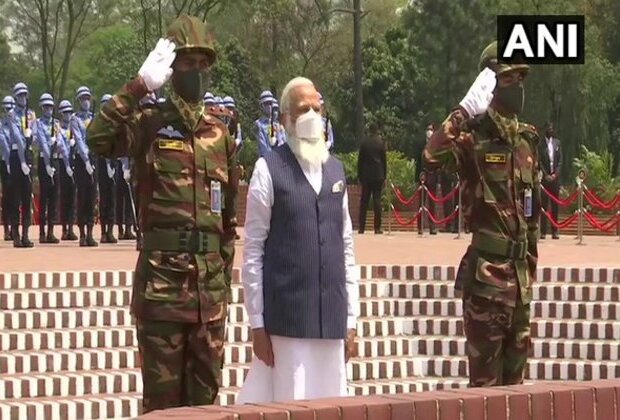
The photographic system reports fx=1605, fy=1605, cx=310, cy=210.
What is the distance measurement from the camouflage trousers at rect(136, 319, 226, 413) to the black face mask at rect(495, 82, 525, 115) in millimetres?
1865

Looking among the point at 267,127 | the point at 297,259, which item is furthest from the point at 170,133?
the point at 267,127

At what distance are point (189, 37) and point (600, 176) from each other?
2908 centimetres

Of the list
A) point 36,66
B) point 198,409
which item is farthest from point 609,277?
point 36,66

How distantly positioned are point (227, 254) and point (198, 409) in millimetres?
2003

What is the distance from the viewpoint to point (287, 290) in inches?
252

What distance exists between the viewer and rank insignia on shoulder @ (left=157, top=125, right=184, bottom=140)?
21.6 feet

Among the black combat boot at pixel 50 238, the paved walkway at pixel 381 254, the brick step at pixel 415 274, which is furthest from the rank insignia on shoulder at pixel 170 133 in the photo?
the black combat boot at pixel 50 238

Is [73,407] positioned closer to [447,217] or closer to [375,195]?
[375,195]

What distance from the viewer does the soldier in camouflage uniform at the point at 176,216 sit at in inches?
256

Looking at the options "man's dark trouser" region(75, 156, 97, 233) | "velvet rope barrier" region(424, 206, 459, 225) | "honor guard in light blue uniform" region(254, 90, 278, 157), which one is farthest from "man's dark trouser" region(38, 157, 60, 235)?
"velvet rope barrier" region(424, 206, 459, 225)

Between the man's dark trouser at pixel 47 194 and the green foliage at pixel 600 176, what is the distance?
47.2ft

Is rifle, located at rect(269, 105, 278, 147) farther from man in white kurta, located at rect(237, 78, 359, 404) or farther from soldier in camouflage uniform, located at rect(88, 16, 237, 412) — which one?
man in white kurta, located at rect(237, 78, 359, 404)

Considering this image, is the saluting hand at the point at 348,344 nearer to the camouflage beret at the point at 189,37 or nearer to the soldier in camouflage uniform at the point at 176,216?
the soldier in camouflage uniform at the point at 176,216

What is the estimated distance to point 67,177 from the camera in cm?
1983
